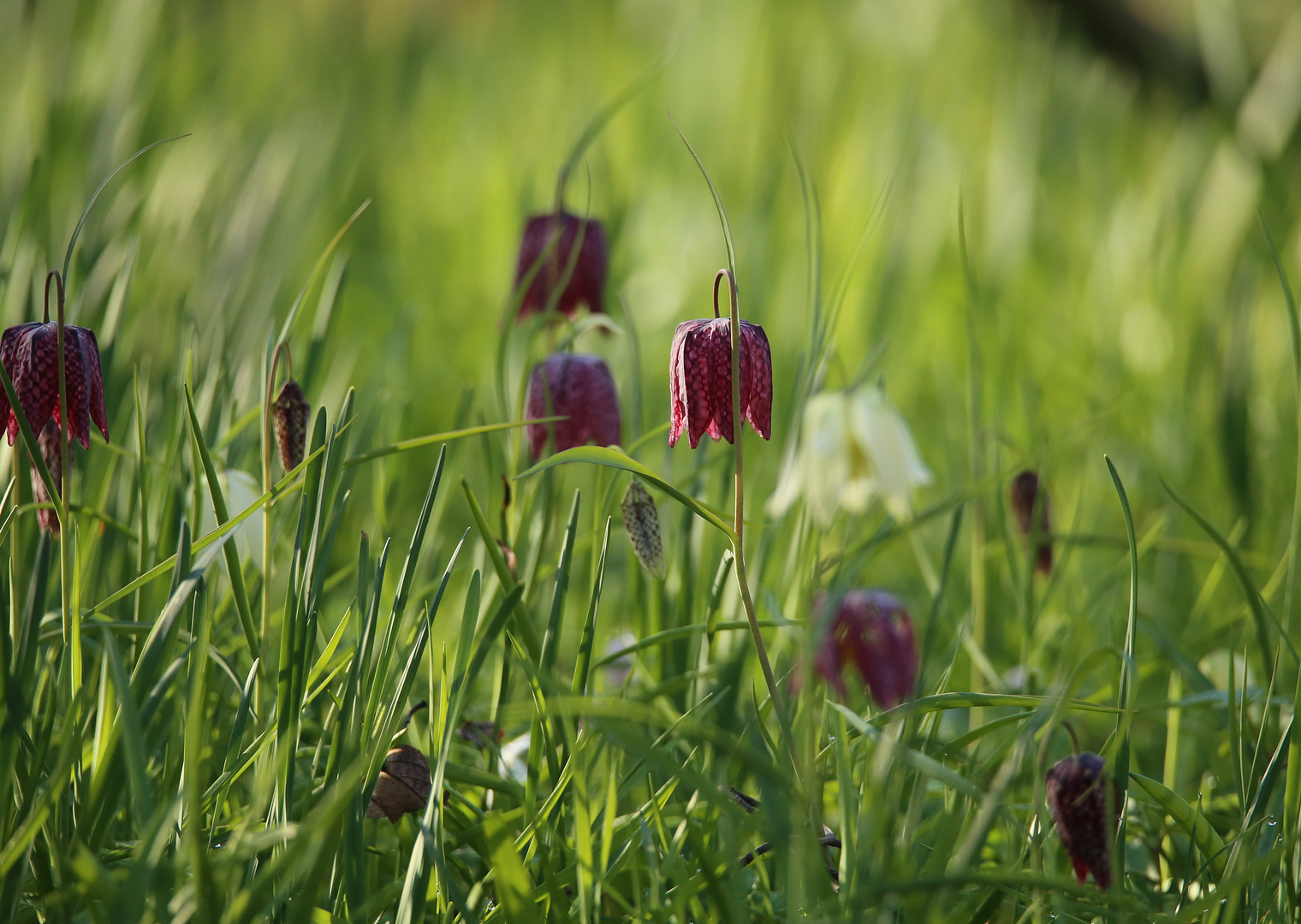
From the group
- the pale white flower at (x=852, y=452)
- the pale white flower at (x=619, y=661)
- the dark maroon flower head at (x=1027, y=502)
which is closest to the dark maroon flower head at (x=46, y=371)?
the pale white flower at (x=852, y=452)

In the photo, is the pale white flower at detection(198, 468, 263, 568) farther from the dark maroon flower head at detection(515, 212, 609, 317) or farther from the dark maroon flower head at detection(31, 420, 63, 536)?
the dark maroon flower head at detection(515, 212, 609, 317)

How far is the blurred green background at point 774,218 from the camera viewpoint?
137 cm

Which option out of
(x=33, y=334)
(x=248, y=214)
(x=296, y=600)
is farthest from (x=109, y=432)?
(x=248, y=214)

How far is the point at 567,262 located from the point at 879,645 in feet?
1.85

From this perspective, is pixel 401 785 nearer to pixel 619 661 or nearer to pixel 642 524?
pixel 642 524

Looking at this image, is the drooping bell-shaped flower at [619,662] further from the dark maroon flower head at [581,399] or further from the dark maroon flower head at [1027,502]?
the dark maroon flower head at [1027,502]

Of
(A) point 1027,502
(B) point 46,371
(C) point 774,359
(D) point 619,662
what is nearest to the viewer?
(B) point 46,371

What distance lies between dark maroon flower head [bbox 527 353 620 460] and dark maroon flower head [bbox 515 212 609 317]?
0.25 m

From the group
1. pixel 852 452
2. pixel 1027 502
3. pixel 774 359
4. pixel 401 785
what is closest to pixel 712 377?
pixel 852 452

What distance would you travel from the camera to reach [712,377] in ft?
2.26

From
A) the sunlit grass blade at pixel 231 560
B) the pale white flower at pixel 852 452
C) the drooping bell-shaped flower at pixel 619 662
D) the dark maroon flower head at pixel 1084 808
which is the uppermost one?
the pale white flower at pixel 852 452

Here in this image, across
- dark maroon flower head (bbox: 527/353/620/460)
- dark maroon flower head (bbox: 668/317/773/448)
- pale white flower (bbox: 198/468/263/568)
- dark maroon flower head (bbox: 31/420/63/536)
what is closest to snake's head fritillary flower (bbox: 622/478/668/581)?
dark maroon flower head (bbox: 668/317/773/448)

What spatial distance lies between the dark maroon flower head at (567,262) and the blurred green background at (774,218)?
0.40 feet

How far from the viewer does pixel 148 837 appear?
0.51 metres
